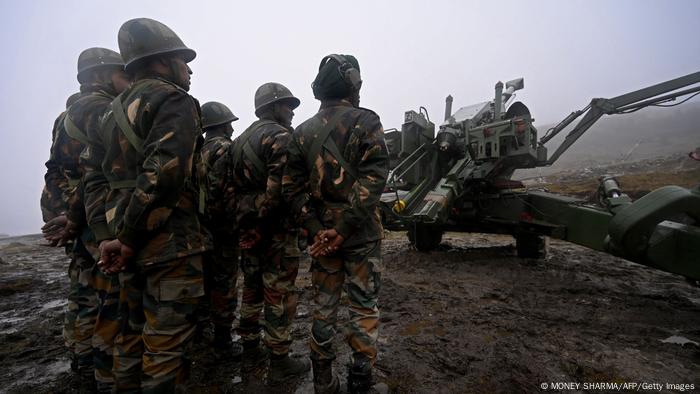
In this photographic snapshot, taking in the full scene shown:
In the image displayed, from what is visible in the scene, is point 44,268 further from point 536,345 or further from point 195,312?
point 536,345

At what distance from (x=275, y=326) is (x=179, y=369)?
0.77m

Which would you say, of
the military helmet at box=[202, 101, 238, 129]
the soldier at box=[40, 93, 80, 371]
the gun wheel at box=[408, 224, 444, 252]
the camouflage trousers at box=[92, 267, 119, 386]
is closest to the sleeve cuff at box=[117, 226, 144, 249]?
the camouflage trousers at box=[92, 267, 119, 386]

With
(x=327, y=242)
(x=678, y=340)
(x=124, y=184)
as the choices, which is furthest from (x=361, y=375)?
(x=678, y=340)

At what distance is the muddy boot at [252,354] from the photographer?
9.00 feet

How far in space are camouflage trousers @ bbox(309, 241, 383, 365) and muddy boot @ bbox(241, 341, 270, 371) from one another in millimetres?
760

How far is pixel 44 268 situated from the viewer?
260 inches

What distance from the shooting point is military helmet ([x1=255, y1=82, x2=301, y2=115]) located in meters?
3.11

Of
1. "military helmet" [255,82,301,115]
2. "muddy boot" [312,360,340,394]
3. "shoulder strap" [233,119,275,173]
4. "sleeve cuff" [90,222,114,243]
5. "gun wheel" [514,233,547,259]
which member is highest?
"military helmet" [255,82,301,115]

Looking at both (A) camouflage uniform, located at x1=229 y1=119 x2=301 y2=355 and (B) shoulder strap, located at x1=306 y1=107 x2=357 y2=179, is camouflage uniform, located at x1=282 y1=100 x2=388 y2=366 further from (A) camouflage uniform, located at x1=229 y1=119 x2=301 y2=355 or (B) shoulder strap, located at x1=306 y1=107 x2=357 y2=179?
(A) camouflage uniform, located at x1=229 y1=119 x2=301 y2=355

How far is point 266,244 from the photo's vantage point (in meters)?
2.76

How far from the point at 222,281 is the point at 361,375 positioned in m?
1.51

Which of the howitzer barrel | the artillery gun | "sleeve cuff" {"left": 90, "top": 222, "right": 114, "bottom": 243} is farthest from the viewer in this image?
the howitzer barrel

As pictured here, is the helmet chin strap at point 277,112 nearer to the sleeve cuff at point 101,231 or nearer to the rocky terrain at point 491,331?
the sleeve cuff at point 101,231

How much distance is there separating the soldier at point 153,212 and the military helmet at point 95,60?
95 cm
